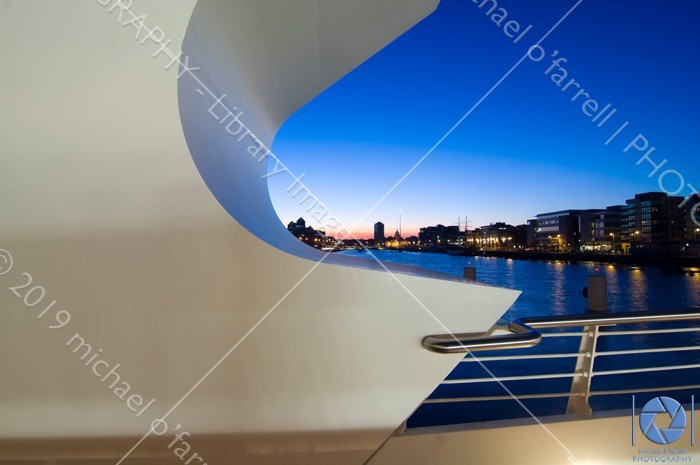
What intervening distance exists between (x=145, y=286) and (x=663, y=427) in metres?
2.72

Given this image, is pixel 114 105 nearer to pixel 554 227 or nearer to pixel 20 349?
pixel 20 349

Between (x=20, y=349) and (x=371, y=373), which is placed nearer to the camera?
(x=20, y=349)

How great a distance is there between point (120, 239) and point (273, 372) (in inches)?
32.5

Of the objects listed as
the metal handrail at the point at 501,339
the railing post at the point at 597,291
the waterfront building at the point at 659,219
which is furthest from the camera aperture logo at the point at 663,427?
the waterfront building at the point at 659,219

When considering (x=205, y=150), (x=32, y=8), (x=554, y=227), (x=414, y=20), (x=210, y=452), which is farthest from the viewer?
(x=554, y=227)

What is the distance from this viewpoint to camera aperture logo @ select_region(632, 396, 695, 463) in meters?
2.08

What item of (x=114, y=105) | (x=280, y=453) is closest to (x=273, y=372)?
(x=280, y=453)

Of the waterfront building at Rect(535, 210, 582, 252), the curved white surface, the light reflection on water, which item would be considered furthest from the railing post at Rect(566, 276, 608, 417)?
the waterfront building at Rect(535, 210, 582, 252)

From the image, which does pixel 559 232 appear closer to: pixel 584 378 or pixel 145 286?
pixel 584 378

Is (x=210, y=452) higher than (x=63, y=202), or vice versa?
(x=63, y=202)

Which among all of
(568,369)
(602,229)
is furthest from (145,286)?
(602,229)

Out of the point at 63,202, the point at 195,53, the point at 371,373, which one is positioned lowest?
the point at 63,202

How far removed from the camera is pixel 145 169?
5.11ft

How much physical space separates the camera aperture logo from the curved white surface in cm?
152
